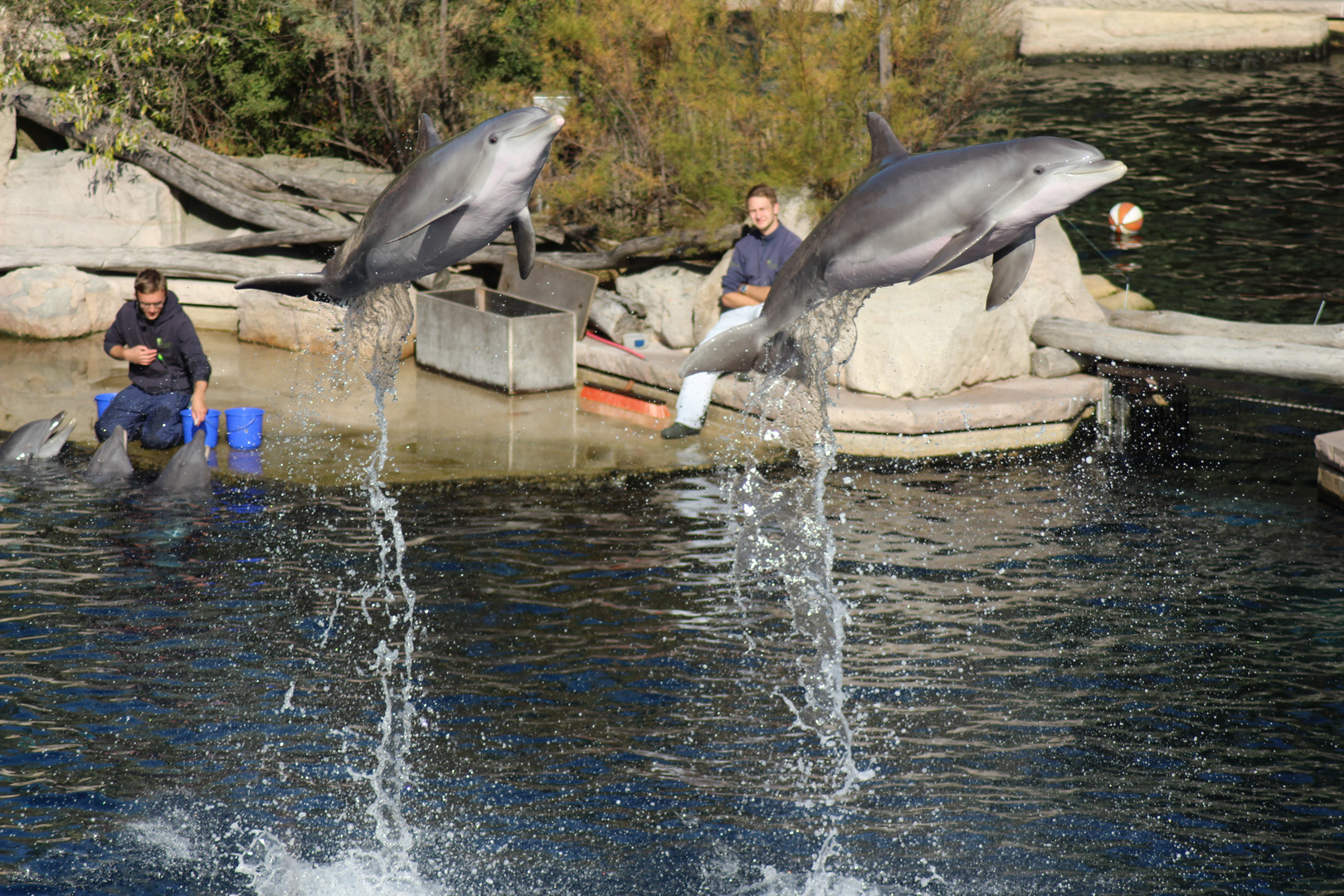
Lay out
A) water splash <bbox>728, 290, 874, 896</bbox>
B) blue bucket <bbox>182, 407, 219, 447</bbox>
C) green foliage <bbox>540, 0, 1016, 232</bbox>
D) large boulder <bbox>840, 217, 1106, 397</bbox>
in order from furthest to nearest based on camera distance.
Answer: green foliage <bbox>540, 0, 1016, 232</bbox> → large boulder <bbox>840, 217, 1106, 397</bbox> → blue bucket <bbox>182, 407, 219, 447</bbox> → water splash <bbox>728, 290, 874, 896</bbox>

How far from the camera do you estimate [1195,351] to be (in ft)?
30.5

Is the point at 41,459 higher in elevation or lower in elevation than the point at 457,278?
lower

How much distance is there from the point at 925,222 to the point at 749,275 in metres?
4.73

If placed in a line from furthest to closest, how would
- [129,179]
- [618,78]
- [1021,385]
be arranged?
[129,179], [618,78], [1021,385]

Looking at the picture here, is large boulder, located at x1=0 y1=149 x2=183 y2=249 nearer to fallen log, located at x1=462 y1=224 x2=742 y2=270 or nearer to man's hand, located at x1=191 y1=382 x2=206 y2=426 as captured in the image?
fallen log, located at x1=462 y1=224 x2=742 y2=270

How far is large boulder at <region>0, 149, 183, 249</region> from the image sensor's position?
41.0 ft

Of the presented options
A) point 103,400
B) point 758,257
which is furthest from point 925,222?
point 103,400

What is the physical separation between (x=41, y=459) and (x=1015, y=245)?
6543 millimetres

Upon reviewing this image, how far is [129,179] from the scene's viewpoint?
1258cm

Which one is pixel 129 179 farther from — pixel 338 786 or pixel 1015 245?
pixel 1015 245

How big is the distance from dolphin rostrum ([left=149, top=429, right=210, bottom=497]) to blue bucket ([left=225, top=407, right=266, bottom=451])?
0.66 meters

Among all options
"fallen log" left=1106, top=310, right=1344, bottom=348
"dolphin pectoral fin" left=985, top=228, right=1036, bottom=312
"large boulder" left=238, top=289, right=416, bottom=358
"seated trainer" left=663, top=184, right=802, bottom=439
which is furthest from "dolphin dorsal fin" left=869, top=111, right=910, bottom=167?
"large boulder" left=238, top=289, right=416, bottom=358

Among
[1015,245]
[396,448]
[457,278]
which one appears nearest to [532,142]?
[1015,245]

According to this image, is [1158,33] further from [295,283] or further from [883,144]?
[295,283]
